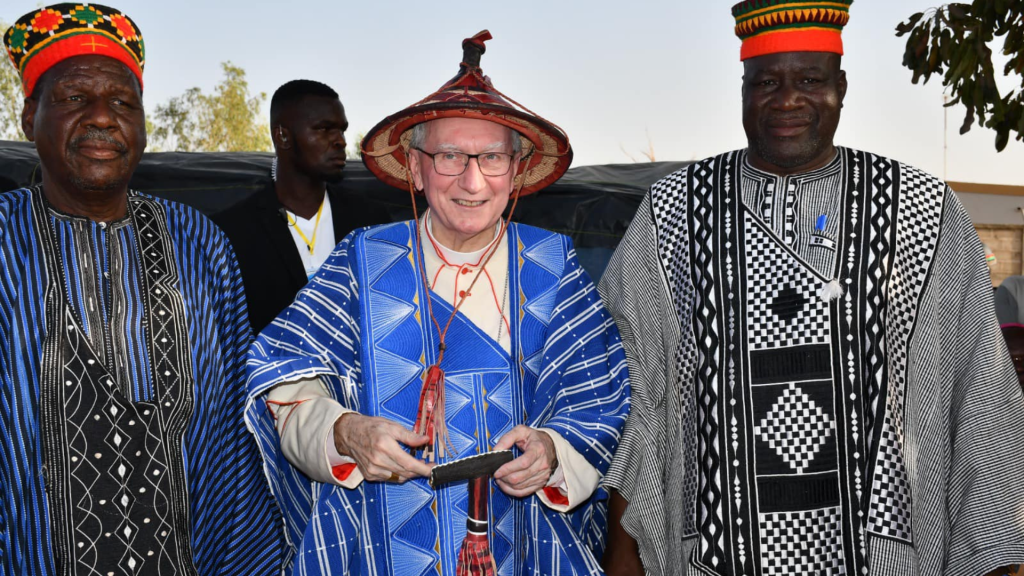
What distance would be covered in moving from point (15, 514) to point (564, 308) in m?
1.69

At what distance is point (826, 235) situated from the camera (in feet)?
9.98

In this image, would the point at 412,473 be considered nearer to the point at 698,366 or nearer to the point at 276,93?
the point at 698,366

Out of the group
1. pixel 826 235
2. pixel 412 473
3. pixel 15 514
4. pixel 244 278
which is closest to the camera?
pixel 412 473

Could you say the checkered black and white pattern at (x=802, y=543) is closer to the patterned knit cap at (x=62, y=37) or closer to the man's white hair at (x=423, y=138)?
the man's white hair at (x=423, y=138)

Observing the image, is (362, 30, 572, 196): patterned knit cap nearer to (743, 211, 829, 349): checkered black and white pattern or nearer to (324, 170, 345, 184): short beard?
(743, 211, 829, 349): checkered black and white pattern

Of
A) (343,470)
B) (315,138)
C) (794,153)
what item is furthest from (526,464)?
(315,138)

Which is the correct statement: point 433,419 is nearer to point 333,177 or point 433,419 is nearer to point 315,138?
point 333,177

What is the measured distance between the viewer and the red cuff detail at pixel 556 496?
106 inches

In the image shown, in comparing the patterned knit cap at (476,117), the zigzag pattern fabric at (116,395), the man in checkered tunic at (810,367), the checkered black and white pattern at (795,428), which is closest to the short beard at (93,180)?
the zigzag pattern fabric at (116,395)

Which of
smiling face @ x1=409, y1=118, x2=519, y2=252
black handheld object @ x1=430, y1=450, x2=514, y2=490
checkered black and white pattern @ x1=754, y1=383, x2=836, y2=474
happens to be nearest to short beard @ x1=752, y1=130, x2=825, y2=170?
checkered black and white pattern @ x1=754, y1=383, x2=836, y2=474

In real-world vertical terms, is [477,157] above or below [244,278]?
above

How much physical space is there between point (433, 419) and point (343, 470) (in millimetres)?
286

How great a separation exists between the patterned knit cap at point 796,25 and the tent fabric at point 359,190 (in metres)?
2.34

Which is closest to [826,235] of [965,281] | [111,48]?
[965,281]
